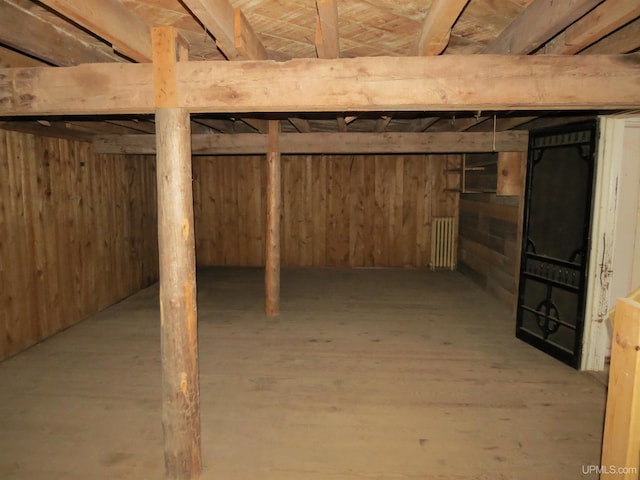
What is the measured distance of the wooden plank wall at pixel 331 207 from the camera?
7.25 meters

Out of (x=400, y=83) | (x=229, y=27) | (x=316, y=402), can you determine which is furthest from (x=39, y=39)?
(x=316, y=402)

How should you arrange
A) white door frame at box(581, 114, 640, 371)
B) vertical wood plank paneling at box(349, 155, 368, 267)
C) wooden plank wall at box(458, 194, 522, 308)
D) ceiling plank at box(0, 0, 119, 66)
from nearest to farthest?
ceiling plank at box(0, 0, 119, 66) → white door frame at box(581, 114, 640, 371) → wooden plank wall at box(458, 194, 522, 308) → vertical wood plank paneling at box(349, 155, 368, 267)

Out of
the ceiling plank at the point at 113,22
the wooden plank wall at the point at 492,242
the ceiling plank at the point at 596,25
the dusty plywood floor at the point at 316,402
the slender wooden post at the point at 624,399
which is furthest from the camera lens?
the wooden plank wall at the point at 492,242

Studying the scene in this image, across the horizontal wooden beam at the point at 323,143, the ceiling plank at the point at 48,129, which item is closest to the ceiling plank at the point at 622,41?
the horizontal wooden beam at the point at 323,143

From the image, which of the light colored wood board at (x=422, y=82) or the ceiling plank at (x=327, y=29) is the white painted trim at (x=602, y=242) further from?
the ceiling plank at (x=327, y=29)

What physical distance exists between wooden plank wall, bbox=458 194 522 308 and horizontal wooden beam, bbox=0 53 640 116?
9.25 feet

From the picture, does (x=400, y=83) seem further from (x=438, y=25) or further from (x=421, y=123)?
(x=421, y=123)

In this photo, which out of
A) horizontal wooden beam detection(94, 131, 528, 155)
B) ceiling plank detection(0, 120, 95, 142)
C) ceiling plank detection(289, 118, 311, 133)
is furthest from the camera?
horizontal wooden beam detection(94, 131, 528, 155)

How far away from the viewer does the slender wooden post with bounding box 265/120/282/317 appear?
4.35m

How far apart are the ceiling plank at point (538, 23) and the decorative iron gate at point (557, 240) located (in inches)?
63.0

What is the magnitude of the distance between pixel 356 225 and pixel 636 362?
6.11 m

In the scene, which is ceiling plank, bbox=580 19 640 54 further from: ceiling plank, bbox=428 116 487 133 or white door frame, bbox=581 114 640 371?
ceiling plank, bbox=428 116 487 133

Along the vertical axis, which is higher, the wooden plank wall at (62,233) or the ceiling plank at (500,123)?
the ceiling plank at (500,123)

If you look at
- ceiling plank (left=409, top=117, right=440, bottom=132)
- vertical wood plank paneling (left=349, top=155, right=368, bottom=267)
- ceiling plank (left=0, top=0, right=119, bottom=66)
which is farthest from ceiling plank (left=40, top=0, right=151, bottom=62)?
vertical wood plank paneling (left=349, top=155, right=368, bottom=267)
